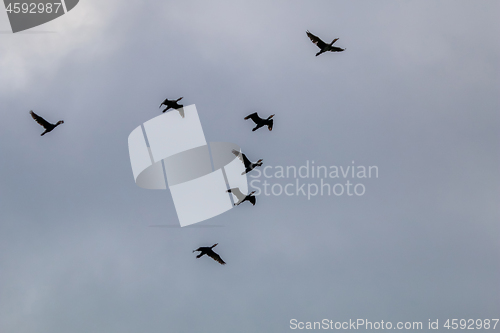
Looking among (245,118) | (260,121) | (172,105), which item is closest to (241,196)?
Answer: (260,121)

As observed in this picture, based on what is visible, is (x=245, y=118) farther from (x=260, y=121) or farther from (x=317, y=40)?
(x=317, y=40)

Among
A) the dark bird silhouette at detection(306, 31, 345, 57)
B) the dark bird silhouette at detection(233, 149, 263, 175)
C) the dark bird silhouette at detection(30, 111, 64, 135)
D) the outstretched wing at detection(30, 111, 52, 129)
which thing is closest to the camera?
the dark bird silhouette at detection(306, 31, 345, 57)

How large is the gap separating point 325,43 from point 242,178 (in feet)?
59.0

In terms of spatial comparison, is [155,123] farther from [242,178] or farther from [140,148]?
[242,178]

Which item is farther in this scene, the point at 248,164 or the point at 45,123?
the point at 45,123

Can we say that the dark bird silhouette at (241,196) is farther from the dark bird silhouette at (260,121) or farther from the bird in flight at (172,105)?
the bird in flight at (172,105)

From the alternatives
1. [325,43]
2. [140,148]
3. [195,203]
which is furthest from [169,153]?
[325,43]

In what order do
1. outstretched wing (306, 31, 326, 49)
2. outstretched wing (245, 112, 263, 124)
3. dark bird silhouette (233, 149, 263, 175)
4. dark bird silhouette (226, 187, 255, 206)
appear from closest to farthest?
outstretched wing (306, 31, 326, 49) < outstretched wing (245, 112, 263, 124) < dark bird silhouette (233, 149, 263, 175) < dark bird silhouette (226, 187, 255, 206)

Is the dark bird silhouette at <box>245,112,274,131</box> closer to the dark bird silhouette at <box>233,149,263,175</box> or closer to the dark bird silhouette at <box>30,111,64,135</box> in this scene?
Answer: the dark bird silhouette at <box>233,149,263,175</box>

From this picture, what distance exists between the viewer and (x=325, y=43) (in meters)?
45.0

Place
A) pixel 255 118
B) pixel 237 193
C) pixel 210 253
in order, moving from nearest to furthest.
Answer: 1. pixel 255 118
2. pixel 210 253
3. pixel 237 193

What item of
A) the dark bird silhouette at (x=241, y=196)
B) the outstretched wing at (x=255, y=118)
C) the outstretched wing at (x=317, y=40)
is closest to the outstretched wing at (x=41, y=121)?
the dark bird silhouette at (x=241, y=196)

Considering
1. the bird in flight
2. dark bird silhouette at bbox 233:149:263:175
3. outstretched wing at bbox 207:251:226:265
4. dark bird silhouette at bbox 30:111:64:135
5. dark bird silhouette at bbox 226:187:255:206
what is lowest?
outstretched wing at bbox 207:251:226:265

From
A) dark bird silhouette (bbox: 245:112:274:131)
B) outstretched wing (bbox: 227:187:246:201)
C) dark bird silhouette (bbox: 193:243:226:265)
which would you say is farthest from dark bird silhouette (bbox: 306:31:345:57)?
dark bird silhouette (bbox: 193:243:226:265)
